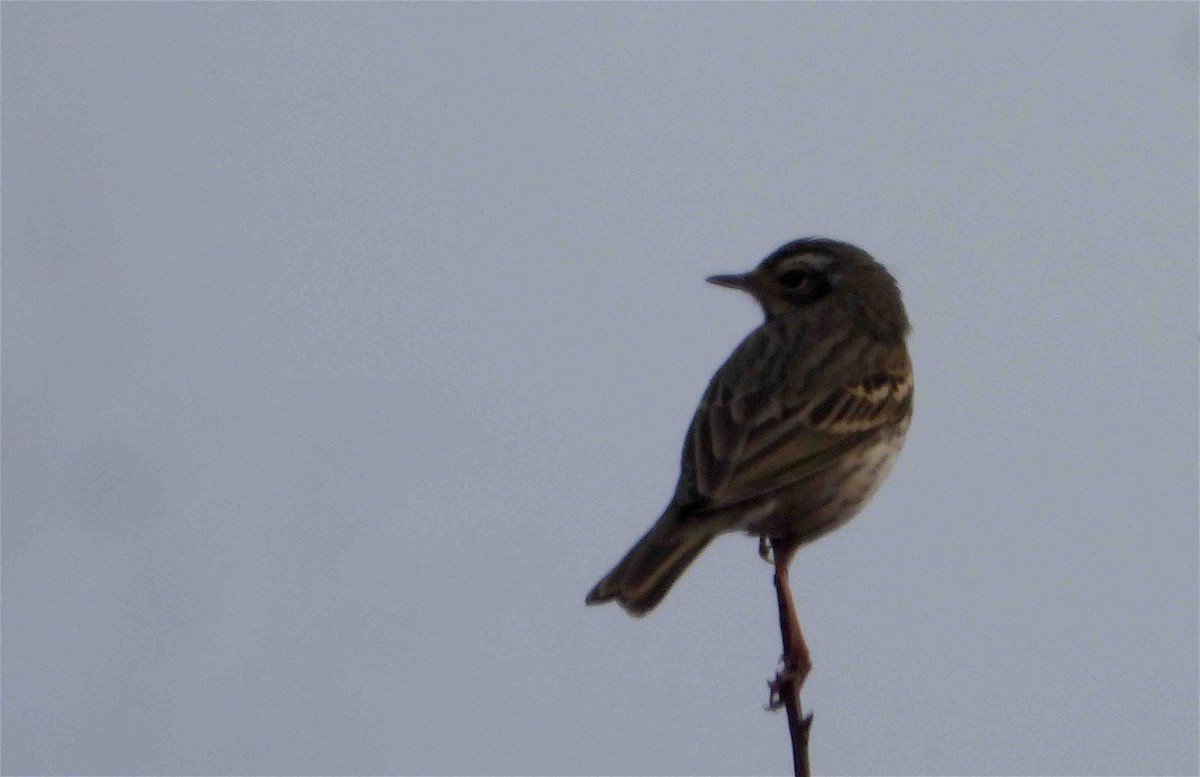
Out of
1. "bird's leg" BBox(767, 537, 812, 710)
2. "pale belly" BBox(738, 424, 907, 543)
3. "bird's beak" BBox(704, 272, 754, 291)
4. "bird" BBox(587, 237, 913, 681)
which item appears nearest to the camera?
"bird's leg" BBox(767, 537, 812, 710)

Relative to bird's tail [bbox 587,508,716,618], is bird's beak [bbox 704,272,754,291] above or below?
above

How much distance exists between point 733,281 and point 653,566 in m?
3.13

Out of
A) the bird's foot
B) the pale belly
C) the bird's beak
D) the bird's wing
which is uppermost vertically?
the bird's beak

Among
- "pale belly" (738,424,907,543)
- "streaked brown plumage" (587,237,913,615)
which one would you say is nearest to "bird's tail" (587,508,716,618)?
"streaked brown plumage" (587,237,913,615)

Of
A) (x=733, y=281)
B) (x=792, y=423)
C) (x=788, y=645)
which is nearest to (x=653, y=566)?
(x=788, y=645)

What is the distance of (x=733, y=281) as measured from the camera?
10.2 m

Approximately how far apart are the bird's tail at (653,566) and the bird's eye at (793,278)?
277 centimetres

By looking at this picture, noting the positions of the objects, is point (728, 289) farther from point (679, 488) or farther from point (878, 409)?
point (679, 488)

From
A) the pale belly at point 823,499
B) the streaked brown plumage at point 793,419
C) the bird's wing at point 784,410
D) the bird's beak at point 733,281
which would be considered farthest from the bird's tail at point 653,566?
the bird's beak at point 733,281

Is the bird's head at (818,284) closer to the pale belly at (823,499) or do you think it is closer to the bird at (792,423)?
the bird at (792,423)

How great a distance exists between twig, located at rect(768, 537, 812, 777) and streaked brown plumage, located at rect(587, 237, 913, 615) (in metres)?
0.46

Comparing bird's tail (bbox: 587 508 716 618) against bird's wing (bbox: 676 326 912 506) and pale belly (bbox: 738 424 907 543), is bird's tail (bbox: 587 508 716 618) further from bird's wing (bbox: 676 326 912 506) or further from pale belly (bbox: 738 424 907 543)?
pale belly (bbox: 738 424 907 543)

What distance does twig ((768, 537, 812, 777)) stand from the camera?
5602 millimetres

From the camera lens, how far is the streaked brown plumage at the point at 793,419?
789 centimetres
